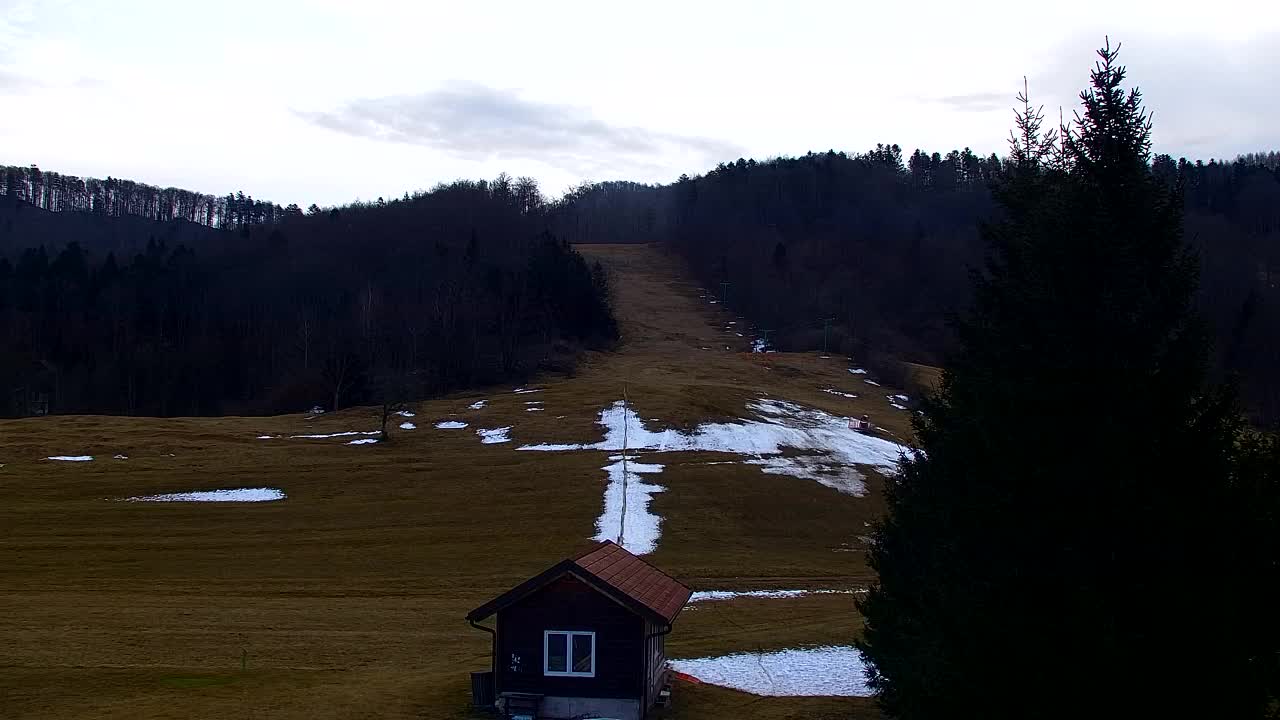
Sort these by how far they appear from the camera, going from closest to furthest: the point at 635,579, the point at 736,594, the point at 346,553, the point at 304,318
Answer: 1. the point at 635,579
2. the point at 736,594
3. the point at 346,553
4. the point at 304,318

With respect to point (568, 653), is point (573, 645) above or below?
above

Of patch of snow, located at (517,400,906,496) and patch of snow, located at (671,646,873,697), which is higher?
patch of snow, located at (517,400,906,496)

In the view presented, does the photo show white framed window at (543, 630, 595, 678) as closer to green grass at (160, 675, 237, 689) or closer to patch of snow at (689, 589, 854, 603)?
green grass at (160, 675, 237, 689)

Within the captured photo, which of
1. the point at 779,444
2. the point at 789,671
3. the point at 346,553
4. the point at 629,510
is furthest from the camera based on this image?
the point at 779,444

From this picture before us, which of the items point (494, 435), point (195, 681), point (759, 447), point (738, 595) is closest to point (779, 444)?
point (759, 447)

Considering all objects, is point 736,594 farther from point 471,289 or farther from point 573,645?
point 471,289

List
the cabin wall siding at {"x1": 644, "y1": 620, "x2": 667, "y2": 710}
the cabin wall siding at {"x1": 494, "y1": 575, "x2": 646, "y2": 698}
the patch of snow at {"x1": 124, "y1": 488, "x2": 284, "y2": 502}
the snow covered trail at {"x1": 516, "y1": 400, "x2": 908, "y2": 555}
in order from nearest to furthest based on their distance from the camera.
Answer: the cabin wall siding at {"x1": 494, "y1": 575, "x2": 646, "y2": 698}, the cabin wall siding at {"x1": 644, "y1": 620, "x2": 667, "y2": 710}, the patch of snow at {"x1": 124, "y1": 488, "x2": 284, "y2": 502}, the snow covered trail at {"x1": 516, "y1": 400, "x2": 908, "y2": 555}

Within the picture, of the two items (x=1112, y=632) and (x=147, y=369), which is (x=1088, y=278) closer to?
(x=1112, y=632)

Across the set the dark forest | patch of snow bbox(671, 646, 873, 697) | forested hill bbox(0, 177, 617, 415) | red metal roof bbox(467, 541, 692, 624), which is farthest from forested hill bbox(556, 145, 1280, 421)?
red metal roof bbox(467, 541, 692, 624)
